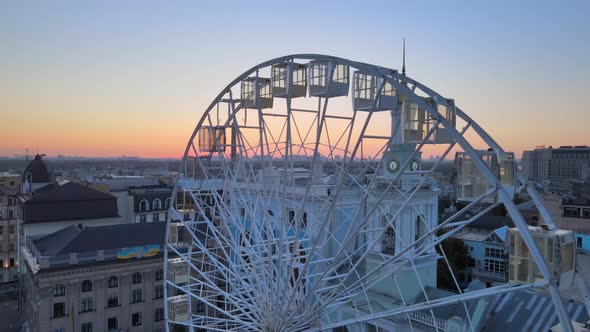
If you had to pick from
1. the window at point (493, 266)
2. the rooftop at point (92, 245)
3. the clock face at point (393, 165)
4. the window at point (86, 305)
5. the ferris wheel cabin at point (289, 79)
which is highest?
the ferris wheel cabin at point (289, 79)

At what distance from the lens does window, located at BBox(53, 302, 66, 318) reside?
4341 centimetres

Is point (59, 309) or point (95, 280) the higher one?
point (95, 280)

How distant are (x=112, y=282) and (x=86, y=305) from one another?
9.94 ft

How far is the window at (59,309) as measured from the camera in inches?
1709

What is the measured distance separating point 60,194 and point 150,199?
1271 centimetres

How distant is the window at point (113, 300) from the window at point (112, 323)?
1.35 m

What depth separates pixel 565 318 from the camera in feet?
33.7

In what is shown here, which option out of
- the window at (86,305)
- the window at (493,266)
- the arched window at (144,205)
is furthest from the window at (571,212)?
the window at (86,305)

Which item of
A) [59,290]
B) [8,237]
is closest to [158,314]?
[59,290]

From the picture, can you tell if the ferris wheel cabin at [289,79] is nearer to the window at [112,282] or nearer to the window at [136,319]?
the window at [112,282]

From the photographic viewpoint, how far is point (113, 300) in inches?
1834

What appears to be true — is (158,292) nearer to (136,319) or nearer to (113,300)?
(136,319)

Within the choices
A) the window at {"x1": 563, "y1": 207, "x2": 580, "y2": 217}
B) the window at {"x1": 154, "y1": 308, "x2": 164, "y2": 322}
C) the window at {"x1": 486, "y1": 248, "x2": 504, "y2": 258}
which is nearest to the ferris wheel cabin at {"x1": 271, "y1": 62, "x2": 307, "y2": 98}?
the window at {"x1": 154, "y1": 308, "x2": 164, "y2": 322}

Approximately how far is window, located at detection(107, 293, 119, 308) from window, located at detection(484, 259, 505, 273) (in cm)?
4108
